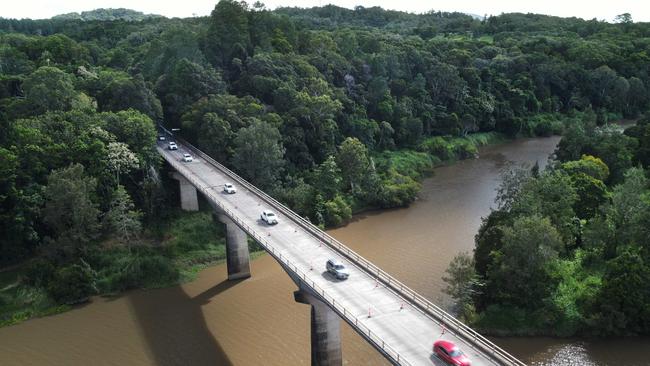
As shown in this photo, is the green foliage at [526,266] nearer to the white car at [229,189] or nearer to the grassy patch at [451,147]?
the white car at [229,189]

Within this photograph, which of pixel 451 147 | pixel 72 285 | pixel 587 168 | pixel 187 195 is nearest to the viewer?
pixel 72 285

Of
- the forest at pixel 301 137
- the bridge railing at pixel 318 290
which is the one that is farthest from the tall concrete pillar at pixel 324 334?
the forest at pixel 301 137

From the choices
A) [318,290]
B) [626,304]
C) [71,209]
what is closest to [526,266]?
[626,304]

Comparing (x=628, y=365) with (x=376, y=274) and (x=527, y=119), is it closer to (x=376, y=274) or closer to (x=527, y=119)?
(x=376, y=274)

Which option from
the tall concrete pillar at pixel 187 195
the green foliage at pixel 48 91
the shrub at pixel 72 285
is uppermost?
the green foliage at pixel 48 91

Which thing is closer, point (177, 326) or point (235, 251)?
point (177, 326)

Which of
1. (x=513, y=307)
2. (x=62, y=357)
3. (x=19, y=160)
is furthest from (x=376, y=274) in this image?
(x=19, y=160)

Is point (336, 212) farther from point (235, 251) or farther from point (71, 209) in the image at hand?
point (71, 209)
